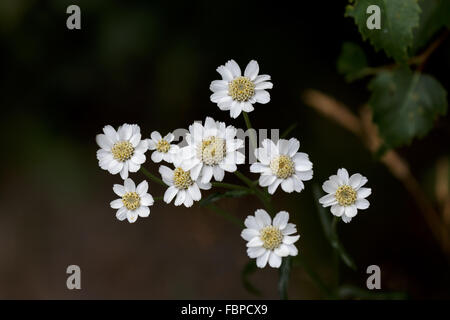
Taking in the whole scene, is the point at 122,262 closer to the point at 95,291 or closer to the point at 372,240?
the point at 95,291

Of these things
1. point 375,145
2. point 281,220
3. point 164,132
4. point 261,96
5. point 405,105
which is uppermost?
point 164,132

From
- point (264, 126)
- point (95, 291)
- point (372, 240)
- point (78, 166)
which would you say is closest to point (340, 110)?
point (264, 126)

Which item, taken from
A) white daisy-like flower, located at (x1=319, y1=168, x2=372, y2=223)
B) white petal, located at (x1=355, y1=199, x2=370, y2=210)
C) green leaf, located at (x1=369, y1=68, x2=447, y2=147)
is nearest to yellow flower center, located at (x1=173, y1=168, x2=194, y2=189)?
white daisy-like flower, located at (x1=319, y1=168, x2=372, y2=223)

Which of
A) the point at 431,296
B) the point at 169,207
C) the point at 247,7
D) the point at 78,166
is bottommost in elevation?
the point at 431,296

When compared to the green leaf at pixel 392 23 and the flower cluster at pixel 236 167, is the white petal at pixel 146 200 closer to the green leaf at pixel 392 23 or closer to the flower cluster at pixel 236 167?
the flower cluster at pixel 236 167

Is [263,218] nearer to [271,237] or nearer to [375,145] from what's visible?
[271,237]

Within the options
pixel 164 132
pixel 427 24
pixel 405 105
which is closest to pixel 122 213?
pixel 405 105

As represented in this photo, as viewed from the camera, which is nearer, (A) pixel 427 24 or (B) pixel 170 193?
(B) pixel 170 193
